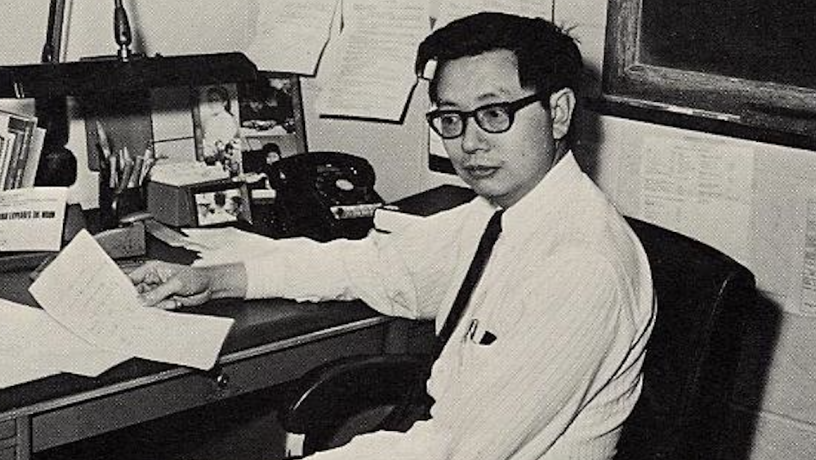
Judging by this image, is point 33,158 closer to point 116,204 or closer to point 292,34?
point 116,204

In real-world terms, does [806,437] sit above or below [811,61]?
below

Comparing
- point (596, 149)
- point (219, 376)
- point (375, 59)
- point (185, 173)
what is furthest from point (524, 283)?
point (375, 59)

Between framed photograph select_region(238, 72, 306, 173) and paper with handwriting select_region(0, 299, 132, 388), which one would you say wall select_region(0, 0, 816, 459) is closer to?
framed photograph select_region(238, 72, 306, 173)

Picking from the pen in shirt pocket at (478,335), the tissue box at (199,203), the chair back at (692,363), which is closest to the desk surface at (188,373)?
the tissue box at (199,203)

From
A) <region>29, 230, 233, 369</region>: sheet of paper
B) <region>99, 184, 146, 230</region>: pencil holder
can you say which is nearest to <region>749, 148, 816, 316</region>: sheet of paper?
<region>29, 230, 233, 369</region>: sheet of paper

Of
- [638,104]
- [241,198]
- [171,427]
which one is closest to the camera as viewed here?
[638,104]

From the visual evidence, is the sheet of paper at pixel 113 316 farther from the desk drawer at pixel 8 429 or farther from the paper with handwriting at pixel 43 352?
the desk drawer at pixel 8 429

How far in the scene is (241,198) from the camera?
2.41 m

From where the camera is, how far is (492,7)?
7.73 ft

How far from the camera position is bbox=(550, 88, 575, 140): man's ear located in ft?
5.39

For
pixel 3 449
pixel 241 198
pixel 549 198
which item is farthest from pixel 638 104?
pixel 3 449

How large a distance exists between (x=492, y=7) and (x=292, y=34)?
549 millimetres

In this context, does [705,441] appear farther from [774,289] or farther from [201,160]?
[201,160]

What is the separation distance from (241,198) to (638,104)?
2.68 feet
